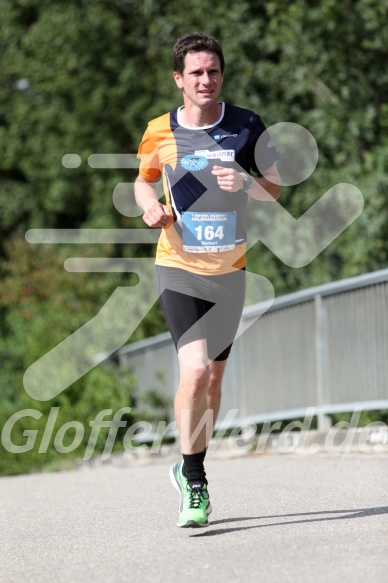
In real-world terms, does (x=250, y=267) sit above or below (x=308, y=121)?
below

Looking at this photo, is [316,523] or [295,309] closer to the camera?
[316,523]

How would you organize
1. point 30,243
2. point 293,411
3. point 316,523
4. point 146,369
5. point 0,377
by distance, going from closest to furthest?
1. point 316,523
2. point 293,411
3. point 146,369
4. point 0,377
5. point 30,243

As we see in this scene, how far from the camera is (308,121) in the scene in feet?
57.9

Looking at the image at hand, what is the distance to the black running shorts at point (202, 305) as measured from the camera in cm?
629

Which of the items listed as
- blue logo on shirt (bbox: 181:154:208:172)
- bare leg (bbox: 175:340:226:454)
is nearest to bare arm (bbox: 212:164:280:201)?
blue logo on shirt (bbox: 181:154:208:172)

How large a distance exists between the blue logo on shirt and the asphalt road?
1.72 metres

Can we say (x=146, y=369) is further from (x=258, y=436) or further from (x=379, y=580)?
(x=379, y=580)

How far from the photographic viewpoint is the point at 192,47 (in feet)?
20.7

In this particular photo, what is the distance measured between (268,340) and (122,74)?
17.5m

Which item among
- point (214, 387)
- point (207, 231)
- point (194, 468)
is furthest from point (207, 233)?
point (194, 468)

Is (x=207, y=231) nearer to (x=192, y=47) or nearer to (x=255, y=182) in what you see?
(x=255, y=182)

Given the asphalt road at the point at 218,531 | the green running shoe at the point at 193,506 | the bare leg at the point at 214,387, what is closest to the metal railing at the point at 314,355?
the asphalt road at the point at 218,531

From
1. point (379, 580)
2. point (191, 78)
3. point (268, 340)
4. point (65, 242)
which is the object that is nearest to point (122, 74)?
point (65, 242)

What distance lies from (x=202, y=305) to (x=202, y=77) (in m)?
1.10
